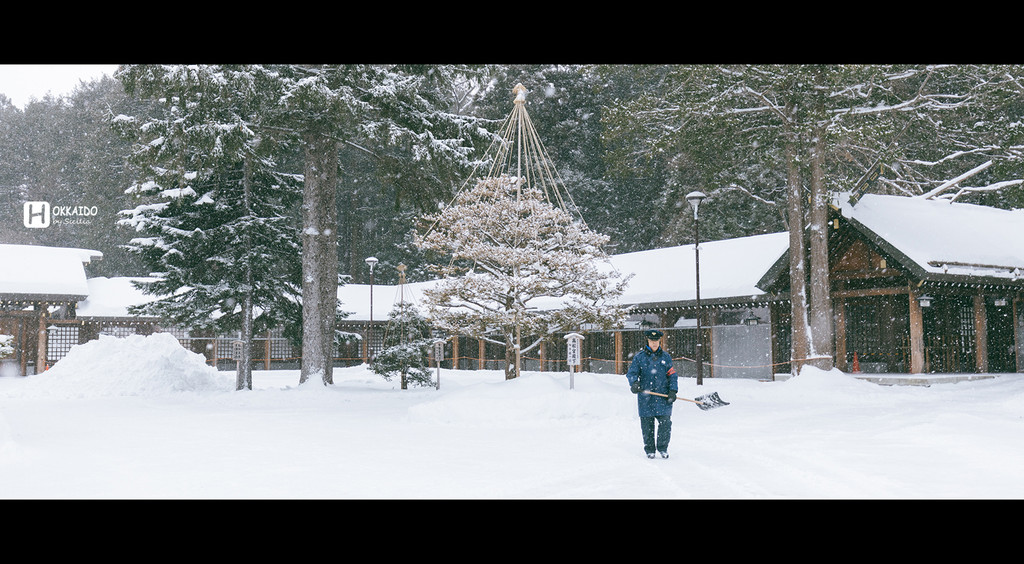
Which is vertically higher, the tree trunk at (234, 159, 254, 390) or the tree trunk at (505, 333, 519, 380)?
the tree trunk at (234, 159, 254, 390)

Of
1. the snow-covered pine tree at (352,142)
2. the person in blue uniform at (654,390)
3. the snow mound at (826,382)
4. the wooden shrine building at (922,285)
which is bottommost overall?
the snow mound at (826,382)

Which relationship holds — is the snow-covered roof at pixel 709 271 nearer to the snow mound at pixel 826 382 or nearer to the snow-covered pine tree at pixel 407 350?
the snow mound at pixel 826 382

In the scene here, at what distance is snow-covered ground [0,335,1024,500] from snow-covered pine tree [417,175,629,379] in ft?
7.88

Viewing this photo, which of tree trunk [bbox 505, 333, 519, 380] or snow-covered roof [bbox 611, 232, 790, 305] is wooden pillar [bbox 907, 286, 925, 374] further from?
tree trunk [bbox 505, 333, 519, 380]

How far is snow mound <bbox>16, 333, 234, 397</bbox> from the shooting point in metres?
19.9

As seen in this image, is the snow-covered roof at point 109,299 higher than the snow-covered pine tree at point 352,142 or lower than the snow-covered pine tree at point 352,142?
lower

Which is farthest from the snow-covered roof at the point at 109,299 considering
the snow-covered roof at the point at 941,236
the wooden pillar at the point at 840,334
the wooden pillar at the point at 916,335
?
the wooden pillar at the point at 916,335

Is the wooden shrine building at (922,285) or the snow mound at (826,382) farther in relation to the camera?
the wooden shrine building at (922,285)

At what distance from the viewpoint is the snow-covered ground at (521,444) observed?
7312mm

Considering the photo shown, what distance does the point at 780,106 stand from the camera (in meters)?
19.9

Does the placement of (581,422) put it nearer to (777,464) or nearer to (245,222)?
(777,464)

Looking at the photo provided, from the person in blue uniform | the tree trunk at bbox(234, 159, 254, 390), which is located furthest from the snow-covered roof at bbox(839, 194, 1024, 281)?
the tree trunk at bbox(234, 159, 254, 390)

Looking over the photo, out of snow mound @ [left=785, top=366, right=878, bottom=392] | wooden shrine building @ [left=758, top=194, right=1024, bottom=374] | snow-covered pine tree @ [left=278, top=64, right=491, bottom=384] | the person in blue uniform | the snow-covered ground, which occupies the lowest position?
the snow-covered ground
